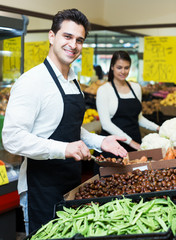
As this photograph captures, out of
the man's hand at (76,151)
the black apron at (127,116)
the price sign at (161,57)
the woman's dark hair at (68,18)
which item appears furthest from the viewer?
the price sign at (161,57)

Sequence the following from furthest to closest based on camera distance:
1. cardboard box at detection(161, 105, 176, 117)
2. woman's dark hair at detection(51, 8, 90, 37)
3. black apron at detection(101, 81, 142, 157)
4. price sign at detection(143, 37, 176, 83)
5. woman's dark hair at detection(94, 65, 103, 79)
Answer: woman's dark hair at detection(94, 65, 103, 79) → price sign at detection(143, 37, 176, 83) → cardboard box at detection(161, 105, 176, 117) → black apron at detection(101, 81, 142, 157) → woman's dark hair at detection(51, 8, 90, 37)

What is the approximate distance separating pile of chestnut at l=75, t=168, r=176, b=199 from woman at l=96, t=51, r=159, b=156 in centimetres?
151

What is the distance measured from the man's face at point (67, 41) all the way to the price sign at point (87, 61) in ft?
10.9

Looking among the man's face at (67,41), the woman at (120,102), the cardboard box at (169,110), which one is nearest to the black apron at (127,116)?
the woman at (120,102)

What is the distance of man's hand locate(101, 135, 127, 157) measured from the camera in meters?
2.32

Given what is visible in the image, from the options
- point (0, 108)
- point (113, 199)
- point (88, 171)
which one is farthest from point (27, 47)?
point (113, 199)

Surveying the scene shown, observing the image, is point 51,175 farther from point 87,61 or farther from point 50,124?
point 87,61

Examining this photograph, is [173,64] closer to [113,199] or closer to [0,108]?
[0,108]

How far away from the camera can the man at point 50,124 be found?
2.04 metres

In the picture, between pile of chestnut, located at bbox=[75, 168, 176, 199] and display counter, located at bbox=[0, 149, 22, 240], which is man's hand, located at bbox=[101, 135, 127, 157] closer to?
pile of chestnut, located at bbox=[75, 168, 176, 199]

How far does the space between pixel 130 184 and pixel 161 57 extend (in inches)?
132

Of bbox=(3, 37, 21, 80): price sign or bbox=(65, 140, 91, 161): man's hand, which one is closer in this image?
bbox=(65, 140, 91, 161): man's hand

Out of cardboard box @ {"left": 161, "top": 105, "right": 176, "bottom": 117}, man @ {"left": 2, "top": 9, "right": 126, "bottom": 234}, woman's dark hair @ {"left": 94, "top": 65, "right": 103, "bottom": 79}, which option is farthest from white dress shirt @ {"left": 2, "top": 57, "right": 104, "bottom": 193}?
woman's dark hair @ {"left": 94, "top": 65, "right": 103, "bottom": 79}

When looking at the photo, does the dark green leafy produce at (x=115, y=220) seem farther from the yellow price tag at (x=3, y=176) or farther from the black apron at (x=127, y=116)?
the black apron at (x=127, y=116)
